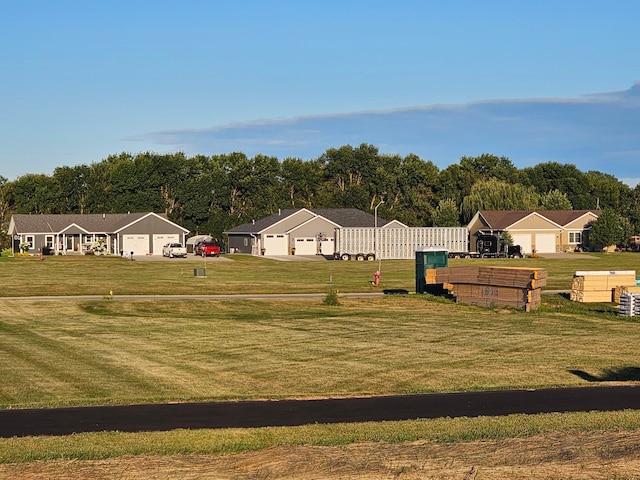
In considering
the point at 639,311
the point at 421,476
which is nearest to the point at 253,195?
the point at 639,311

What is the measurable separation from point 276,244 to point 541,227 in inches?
1267

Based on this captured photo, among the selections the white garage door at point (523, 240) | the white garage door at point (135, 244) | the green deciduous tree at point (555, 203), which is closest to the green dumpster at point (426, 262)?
the white garage door at point (135, 244)

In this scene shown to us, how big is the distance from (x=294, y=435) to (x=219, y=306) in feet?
94.1

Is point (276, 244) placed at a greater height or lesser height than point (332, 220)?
lesser

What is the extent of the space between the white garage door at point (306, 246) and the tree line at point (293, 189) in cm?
1791

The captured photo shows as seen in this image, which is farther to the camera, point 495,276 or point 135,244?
point 135,244

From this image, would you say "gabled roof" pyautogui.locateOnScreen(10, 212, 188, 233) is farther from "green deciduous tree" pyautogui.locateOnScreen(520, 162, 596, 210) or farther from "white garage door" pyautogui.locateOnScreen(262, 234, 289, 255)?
"green deciduous tree" pyautogui.locateOnScreen(520, 162, 596, 210)

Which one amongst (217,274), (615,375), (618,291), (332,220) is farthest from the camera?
(332,220)

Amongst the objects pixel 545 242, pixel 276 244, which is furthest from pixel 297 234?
pixel 545 242

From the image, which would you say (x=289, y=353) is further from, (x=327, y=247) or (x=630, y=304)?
(x=327, y=247)

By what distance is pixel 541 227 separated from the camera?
109 meters

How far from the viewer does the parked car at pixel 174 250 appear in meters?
95.8

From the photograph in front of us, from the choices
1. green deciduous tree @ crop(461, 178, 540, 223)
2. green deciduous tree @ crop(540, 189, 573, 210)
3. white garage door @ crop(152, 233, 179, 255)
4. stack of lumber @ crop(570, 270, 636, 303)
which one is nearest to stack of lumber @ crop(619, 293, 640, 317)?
stack of lumber @ crop(570, 270, 636, 303)

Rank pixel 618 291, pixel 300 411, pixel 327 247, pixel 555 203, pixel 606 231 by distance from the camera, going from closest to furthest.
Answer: pixel 300 411 < pixel 618 291 < pixel 327 247 < pixel 606 231 < pixel 555 203
